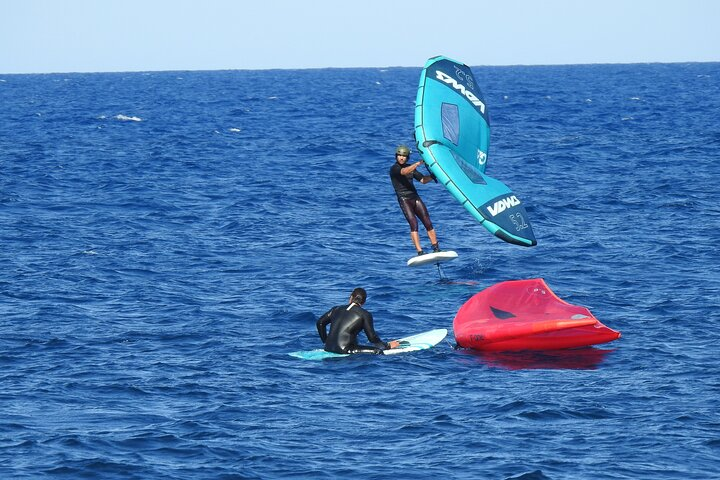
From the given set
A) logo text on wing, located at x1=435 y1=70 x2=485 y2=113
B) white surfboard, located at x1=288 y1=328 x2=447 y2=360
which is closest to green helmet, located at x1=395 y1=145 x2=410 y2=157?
logo text on wing, located at x1=435 y1=70 x2=485 y2=113

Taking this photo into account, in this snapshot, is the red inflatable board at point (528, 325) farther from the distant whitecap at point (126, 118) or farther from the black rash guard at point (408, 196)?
the distant whitecap at point (126, 118)

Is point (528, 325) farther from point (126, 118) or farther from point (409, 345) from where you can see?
point (126, 118)

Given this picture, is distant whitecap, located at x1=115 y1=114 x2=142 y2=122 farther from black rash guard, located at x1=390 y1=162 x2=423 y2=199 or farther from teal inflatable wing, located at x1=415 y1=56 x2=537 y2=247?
black rash guard, located at x1=390 y1=162 x2=423 y2=199

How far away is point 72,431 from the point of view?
16.7 meters

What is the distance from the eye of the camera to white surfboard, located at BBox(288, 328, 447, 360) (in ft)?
68.3

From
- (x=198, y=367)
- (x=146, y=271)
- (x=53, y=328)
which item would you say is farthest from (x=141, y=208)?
(x=198, y=367)

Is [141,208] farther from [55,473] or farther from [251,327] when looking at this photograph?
[55,473]

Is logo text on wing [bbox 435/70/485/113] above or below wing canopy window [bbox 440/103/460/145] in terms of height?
above

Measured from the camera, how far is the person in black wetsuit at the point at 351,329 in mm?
20750

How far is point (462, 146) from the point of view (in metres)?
26.0

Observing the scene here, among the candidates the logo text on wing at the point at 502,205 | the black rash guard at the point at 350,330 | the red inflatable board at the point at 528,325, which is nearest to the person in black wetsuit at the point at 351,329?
the black rash guard at the point at 350,330

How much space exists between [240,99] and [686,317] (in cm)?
9704

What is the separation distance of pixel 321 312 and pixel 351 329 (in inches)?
160

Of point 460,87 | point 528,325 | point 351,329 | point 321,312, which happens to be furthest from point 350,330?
point 460,87
